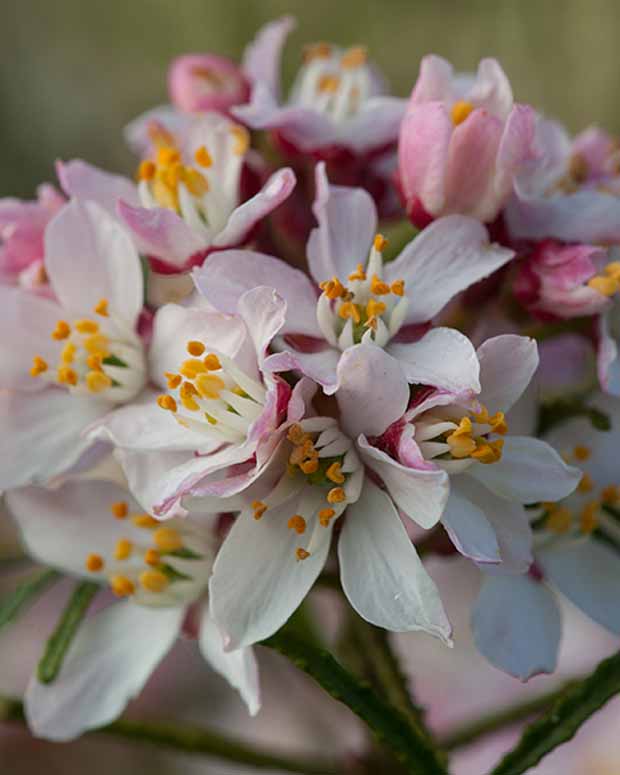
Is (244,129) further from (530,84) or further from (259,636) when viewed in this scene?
(530,84)

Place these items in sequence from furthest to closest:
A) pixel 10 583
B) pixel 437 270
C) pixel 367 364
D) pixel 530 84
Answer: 1. pixel 530 84
2. pixel 10 583
3. pixel 437 270
4. pixel 367 364

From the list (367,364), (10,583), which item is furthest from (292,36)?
(367,364)

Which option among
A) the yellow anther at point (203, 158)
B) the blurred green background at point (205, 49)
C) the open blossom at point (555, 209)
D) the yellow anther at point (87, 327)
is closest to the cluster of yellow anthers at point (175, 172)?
the yellow anther at point (203, 158)

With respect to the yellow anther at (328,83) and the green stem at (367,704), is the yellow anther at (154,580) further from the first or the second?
the yellow anther at (328,83)

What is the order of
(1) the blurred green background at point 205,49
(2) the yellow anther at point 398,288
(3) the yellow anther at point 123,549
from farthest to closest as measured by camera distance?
(1) the blurred green background at point 205,49 → (3) the yellow anther at point 123,549 → (2) the yellow anther at point 398,288

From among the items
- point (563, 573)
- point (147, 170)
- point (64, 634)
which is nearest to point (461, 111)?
point (147, 170)

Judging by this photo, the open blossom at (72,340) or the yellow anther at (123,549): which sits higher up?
the open blossom at (72,340)

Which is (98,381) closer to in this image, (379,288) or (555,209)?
(379,288)
